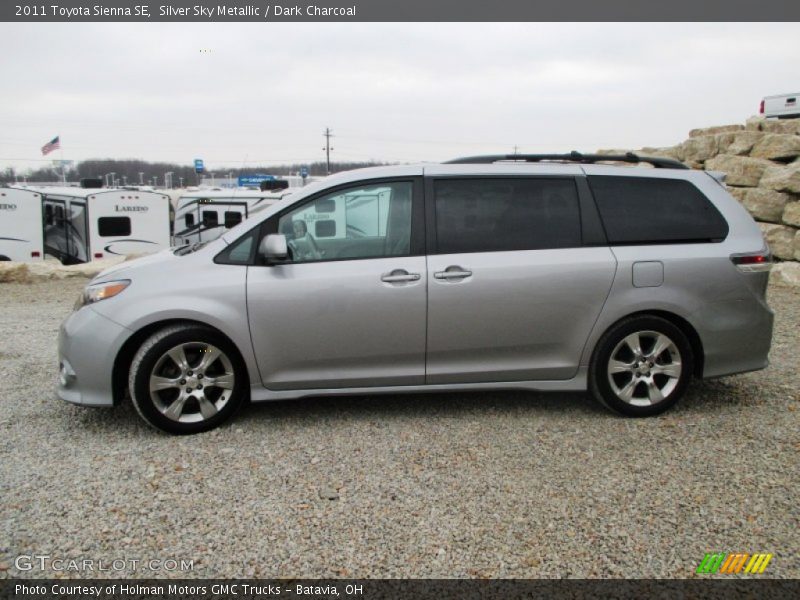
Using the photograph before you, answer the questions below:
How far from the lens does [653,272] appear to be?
4379 millimetres

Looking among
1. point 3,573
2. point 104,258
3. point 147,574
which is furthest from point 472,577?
point 104,258

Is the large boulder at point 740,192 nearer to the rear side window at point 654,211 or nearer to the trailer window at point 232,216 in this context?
the rear side window at point 654,211

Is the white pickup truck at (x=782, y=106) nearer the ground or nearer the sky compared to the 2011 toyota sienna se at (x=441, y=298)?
nearer the sky

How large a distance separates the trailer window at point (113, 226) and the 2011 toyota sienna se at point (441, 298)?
14.4 meters

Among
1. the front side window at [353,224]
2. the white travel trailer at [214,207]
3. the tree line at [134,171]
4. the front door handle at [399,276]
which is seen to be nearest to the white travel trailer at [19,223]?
the white travel trailer at [214,207]

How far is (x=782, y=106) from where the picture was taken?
16.7 metres

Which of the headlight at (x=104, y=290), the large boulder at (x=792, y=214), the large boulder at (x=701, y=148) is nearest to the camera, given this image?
the headlight at (x=104, y=290)

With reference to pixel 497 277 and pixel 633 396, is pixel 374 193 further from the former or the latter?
pixel 633 396

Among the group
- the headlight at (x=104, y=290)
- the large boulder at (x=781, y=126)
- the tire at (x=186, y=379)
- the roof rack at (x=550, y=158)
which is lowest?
the tire at (x=186, y=379)

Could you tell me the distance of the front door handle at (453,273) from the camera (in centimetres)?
425

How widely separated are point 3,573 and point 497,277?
3084mm

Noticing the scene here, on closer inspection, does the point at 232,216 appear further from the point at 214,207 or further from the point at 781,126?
the point at 781,126

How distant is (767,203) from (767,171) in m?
0.89

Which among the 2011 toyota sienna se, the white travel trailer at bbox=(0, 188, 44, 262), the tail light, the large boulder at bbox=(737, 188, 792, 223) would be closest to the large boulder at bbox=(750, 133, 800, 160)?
the large boulder at bbox=(737, 188, 792, 223)
